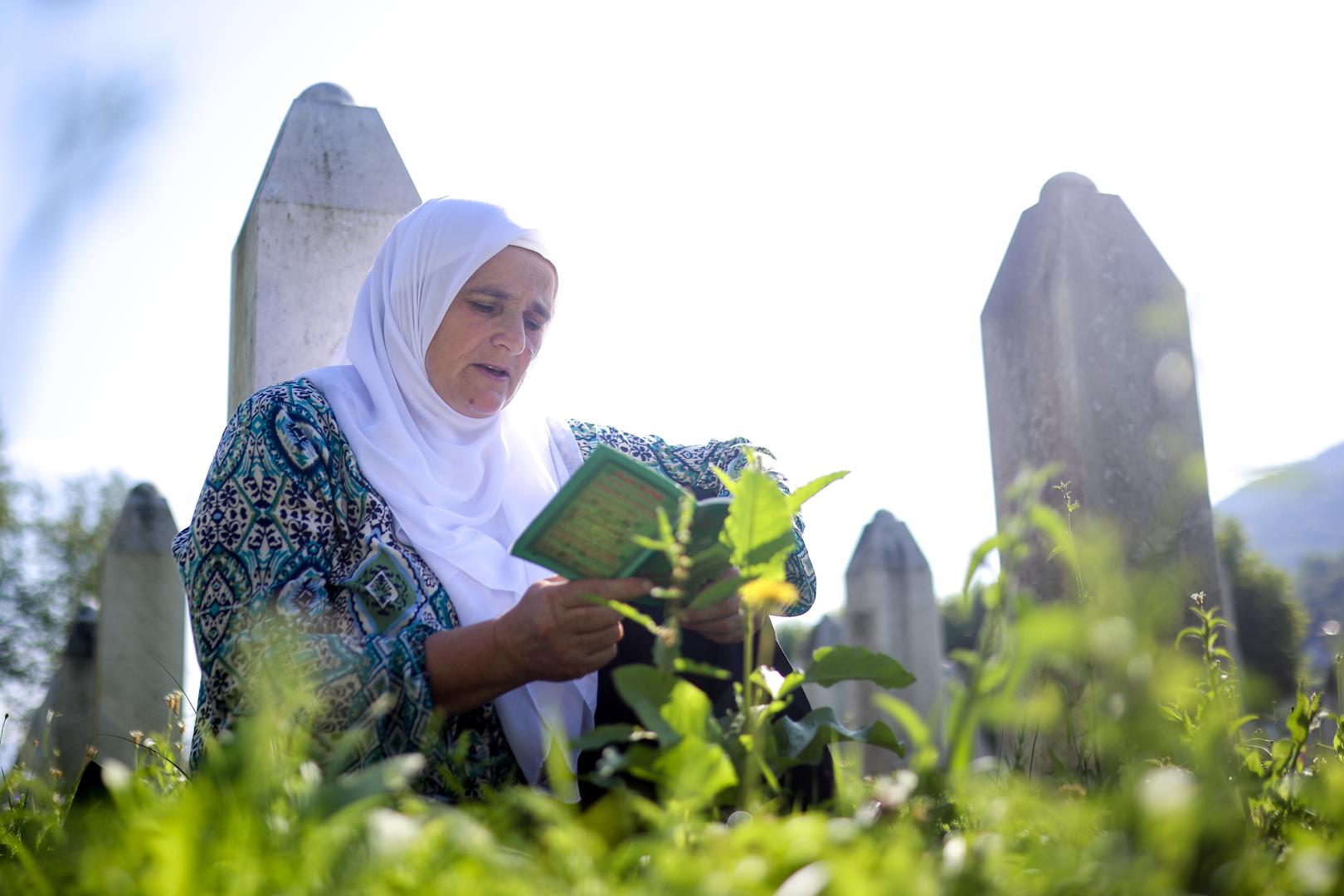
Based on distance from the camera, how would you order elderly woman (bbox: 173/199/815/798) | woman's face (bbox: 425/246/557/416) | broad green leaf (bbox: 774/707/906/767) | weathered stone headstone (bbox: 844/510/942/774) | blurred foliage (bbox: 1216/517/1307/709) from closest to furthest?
broad green leaf (bbox: 774/707/906/767) < elderly woman (bbox: 173/199/815/798) < woman's face (bbox: 425/246/557/416) < weathered stone headstone (bbox: 844/510/942/774) < blurred foliage (bbox: 1216/517/1307/709)

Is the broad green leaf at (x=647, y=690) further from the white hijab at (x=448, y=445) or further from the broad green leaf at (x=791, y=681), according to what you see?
the white hijab at (x=448, y=445)

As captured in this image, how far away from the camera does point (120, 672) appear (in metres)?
7.79

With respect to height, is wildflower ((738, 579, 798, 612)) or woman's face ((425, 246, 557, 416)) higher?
woman's face ((425, 246, 557, 416))

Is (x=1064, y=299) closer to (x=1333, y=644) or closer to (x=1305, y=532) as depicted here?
(x=1333, y=644)

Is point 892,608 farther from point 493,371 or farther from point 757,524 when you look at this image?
point 757,524

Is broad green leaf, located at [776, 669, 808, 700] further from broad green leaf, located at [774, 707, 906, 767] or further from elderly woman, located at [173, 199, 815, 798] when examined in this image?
elderly woman, located at [173, 199, 815, 798]

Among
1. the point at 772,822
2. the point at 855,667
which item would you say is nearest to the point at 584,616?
the point at 855,667

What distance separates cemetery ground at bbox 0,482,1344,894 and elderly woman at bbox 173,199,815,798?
0.35 meters

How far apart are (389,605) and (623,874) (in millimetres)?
1586

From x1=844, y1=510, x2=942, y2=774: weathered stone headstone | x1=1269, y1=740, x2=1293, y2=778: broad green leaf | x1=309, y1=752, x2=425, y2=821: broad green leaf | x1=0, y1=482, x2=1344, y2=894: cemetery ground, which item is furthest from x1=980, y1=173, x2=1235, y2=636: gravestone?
x1=844, y1=510, x2=942, y2=774: weathered stone headstone

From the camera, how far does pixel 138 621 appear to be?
8023 mm

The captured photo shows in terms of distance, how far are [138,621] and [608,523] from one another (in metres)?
6.85

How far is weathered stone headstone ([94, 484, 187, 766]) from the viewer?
7.49 metres

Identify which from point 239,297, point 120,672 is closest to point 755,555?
point 239,297
